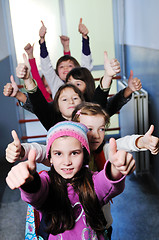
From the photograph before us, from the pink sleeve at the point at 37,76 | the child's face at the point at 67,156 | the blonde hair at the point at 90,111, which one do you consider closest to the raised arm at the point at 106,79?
the blonde hair at the point at 90,111

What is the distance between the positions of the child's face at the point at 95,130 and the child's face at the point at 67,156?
325 mm

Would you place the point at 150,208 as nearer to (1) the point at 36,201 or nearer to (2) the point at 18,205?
(2) the point at 18,205

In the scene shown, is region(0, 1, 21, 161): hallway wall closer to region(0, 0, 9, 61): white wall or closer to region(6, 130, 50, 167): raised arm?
region(0, 0, 9, 61): white wall

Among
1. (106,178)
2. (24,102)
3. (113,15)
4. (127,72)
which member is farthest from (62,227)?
(113,15)

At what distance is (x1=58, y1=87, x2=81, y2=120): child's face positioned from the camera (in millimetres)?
1670

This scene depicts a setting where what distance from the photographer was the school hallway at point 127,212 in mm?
2127

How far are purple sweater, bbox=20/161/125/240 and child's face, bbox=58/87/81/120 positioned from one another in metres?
0.61

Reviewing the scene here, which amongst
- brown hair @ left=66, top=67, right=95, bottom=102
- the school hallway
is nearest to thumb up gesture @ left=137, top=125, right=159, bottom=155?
brown hair @ left=66, top=67, right=95, bottom=102

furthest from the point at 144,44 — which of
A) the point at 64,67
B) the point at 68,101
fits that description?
the point at 68,101

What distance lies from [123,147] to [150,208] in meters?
1.22

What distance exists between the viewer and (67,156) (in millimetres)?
1045

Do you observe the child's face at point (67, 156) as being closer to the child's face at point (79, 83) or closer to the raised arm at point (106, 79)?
the raised arm at point (106, 79)

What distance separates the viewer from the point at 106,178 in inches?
36.3

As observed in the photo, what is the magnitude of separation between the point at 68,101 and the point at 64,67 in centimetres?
80
